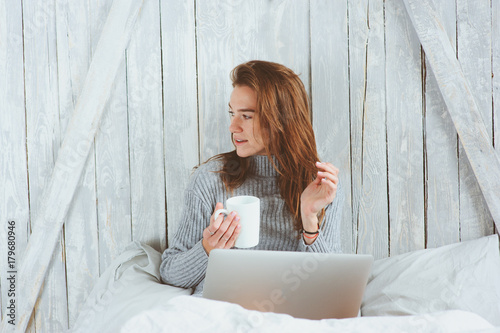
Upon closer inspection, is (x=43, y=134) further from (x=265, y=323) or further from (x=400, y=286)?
(x=400, y=286)

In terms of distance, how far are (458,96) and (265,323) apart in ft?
3.82

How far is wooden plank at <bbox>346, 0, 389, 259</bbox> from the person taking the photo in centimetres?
158

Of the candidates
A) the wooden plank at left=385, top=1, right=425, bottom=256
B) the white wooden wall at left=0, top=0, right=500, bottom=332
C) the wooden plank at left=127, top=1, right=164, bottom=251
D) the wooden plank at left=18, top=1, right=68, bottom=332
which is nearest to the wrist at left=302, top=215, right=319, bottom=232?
the white wooden wall at left=0, top=0, right=500, bottom=332

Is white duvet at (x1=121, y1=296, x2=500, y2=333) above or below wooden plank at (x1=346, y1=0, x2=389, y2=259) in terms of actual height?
below

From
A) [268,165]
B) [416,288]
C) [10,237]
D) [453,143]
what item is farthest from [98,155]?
[453,143]

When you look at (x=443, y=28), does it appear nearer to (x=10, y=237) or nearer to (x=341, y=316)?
(x=341, y=316)

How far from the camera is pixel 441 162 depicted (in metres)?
1.60

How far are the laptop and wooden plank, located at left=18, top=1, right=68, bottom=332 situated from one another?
94 centimetres

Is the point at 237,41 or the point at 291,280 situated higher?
the point at 237,41

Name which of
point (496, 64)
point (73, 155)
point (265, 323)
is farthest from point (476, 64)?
point (73, 155)

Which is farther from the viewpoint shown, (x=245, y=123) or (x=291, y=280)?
(x=245, y=123)

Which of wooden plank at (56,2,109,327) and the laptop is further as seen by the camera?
wooden plank at (56,2,109,327)

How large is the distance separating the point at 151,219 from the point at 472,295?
1.10 m

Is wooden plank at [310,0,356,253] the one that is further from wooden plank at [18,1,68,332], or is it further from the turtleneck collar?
wooden plank at [18,1,68,332]
